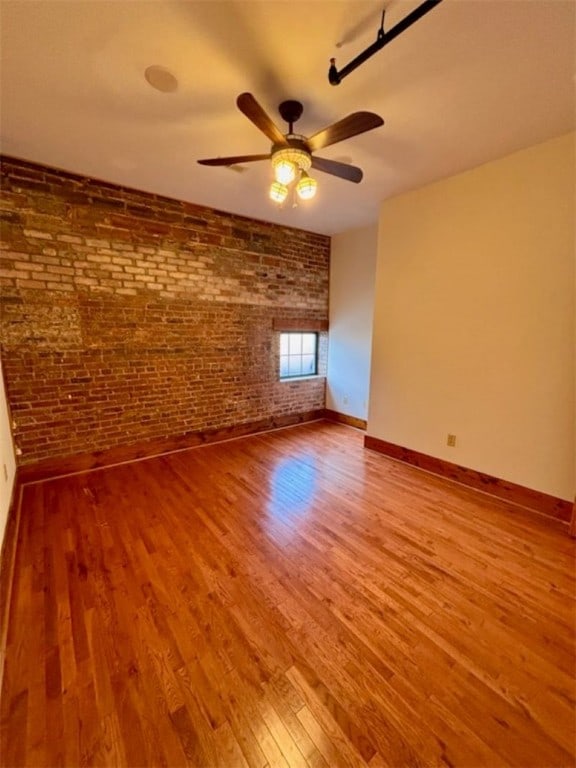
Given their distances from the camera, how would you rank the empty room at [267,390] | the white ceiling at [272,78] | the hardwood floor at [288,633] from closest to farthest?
the hardwood floor at [288,633] → the empty room at [267,390] → the white ceiling at [272,78]

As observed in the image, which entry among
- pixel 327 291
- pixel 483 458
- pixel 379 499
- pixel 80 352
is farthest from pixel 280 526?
pixel 327 291

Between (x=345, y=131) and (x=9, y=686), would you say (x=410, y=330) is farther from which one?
(x=9, y=686)

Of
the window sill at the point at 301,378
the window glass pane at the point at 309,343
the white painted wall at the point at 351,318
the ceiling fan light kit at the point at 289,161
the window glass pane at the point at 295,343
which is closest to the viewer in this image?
the ceiling fan light kit at the point at 289,161

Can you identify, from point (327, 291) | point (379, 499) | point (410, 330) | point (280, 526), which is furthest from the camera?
point (327, 291)

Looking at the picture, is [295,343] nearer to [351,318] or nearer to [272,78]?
[351,318]

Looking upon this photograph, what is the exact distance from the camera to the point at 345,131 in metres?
1.63

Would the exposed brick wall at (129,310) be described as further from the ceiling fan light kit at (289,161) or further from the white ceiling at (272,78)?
the ceiling fan light kit at (289,161)

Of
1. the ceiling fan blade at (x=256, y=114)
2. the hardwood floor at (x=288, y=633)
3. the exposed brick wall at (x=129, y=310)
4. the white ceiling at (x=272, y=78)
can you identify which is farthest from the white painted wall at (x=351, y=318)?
the ceiling fan blade at (x=256, y=114)

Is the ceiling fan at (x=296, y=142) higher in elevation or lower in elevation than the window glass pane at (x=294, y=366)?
higher

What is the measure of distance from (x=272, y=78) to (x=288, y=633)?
9.50 feet

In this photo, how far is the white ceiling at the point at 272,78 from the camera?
1386 mm

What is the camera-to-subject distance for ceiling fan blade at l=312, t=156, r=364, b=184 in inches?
75.4

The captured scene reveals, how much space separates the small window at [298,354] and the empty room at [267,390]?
0.34m

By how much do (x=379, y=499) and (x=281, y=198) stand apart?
2451 mm
